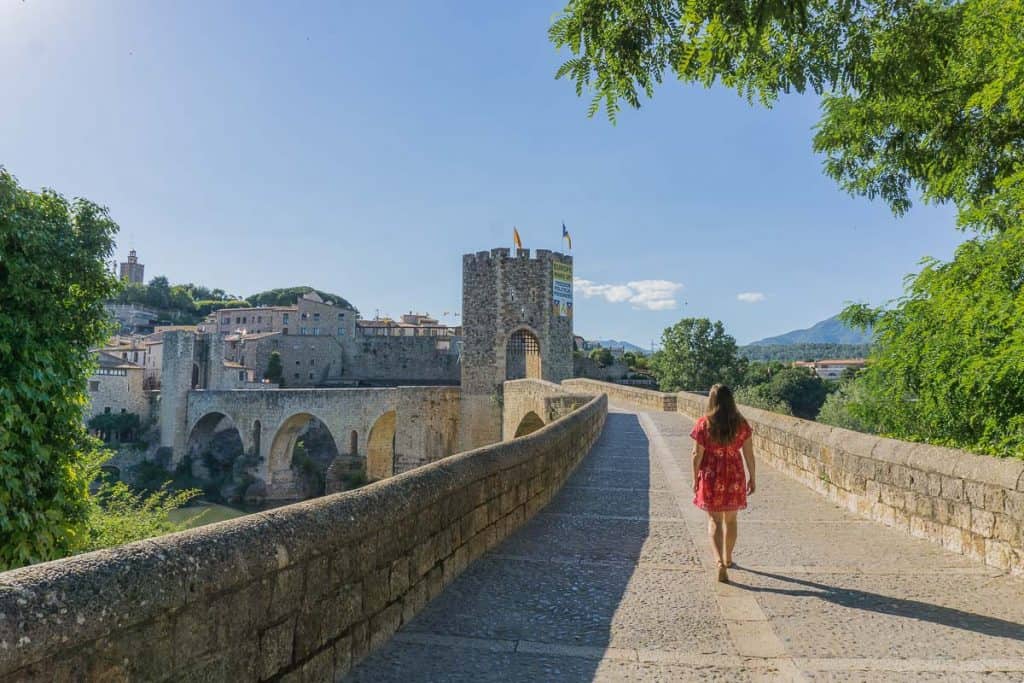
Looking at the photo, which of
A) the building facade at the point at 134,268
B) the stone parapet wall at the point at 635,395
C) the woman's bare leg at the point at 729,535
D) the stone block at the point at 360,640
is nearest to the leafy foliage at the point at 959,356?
the woman's bare leg at the point at 729,535

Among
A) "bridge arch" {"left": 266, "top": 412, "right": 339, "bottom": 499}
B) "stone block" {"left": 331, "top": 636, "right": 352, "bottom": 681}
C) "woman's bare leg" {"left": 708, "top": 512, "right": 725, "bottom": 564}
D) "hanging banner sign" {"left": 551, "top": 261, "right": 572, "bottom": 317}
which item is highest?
"hanging banner sign" {"left": 551, "top": 261, "right": 572, "bottom": 317}

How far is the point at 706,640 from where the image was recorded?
334cm

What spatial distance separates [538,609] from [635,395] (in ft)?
76.5

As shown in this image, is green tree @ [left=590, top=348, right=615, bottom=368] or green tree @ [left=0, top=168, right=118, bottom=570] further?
green tree @ [left=590, top=348, right=615, bottom=368]

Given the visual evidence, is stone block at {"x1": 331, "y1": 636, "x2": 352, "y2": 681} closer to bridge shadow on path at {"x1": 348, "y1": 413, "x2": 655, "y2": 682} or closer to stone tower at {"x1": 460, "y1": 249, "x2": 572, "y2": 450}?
bridge shadow on path at {"x1": 348, "y1": 413, "x2": 655, "y2": 682}

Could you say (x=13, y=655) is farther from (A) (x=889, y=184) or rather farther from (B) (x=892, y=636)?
(A) (x=889, y=184)

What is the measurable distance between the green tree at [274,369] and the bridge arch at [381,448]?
Result: 27114 mm

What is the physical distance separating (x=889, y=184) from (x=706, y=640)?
10.5 m

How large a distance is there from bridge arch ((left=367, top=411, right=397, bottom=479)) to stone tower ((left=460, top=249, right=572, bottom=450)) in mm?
8522

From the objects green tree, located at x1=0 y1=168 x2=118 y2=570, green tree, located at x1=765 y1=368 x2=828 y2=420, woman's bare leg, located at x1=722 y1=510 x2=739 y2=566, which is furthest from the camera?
green tree, located at x1=765 y1=368 x2=828 y2=420

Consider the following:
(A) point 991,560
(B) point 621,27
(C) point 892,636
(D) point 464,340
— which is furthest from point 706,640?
(D) point 464,340

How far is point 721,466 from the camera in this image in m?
4.62

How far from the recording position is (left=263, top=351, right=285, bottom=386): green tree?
65.5m

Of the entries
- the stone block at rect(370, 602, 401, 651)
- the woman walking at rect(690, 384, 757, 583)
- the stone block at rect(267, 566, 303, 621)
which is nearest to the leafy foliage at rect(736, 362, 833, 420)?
the woman walking at rect(690, 384, 757, 583)
